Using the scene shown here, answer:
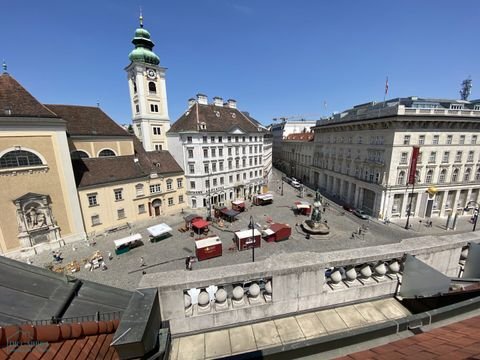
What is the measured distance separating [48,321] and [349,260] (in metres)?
5.34

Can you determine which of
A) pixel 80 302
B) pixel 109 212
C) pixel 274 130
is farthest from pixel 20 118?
pixel 274 130

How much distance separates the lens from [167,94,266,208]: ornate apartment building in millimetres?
37656

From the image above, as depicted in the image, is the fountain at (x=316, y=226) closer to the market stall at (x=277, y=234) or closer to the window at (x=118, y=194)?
the market stall at (x=277, y=234)

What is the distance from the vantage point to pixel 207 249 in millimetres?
22422

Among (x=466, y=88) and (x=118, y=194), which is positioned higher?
(x=466, y=88)

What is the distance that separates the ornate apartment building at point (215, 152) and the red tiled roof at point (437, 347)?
34857 mm

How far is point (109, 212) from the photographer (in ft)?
99.1

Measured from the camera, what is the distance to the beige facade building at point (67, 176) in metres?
22.3

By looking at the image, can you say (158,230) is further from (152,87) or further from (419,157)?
(419,157)

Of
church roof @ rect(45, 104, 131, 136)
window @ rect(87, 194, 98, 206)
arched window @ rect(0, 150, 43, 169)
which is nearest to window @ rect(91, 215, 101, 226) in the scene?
window @ rect(87, 194, 98, 206)

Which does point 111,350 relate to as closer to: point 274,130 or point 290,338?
point 290,338

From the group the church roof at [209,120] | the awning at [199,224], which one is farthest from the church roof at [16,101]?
the awning at [199,224]

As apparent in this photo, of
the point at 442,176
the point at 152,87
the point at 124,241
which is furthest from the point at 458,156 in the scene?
the point at 152,87

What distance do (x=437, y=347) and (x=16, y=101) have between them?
114 ft
